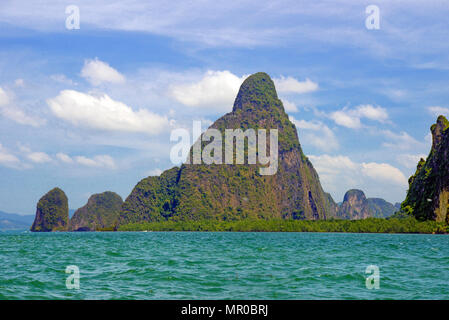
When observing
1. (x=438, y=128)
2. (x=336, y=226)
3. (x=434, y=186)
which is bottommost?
(x=336, y=226)

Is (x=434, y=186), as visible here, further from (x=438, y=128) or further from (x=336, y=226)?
(x=336, y=226)

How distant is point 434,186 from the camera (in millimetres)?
121062

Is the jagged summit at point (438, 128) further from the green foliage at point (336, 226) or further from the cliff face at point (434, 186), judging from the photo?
the green foliage at point (336, 226)

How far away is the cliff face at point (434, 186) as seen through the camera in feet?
379

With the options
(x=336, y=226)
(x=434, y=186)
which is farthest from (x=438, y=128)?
(x=336, y=226)

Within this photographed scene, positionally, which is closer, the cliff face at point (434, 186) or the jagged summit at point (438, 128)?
the cliff face at point (434, 186)

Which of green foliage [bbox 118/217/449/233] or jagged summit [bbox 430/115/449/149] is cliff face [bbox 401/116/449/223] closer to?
jagged summit [bbox 430/115/449/149]

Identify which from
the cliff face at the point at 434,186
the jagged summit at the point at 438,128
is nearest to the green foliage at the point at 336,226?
the cliff face at the point at 434,186

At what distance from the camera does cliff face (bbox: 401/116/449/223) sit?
379ft

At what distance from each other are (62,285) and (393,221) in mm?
125677
